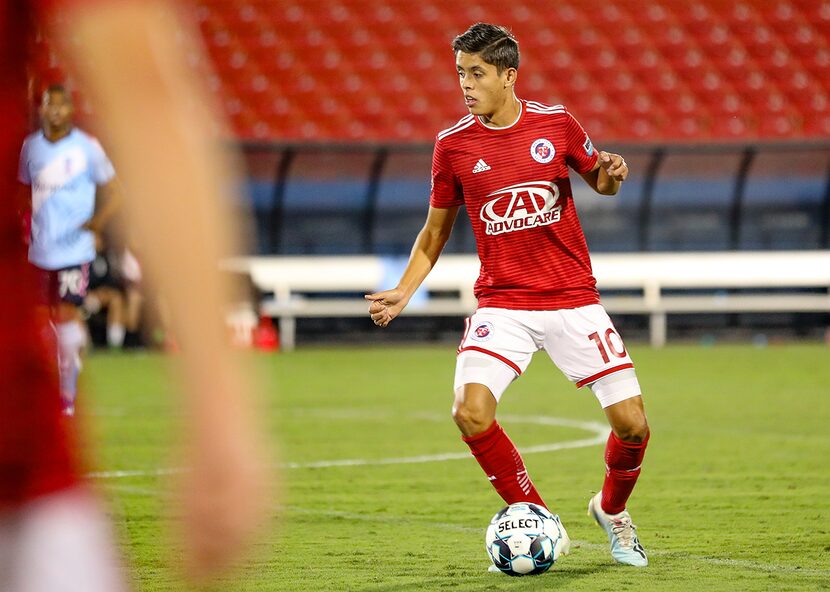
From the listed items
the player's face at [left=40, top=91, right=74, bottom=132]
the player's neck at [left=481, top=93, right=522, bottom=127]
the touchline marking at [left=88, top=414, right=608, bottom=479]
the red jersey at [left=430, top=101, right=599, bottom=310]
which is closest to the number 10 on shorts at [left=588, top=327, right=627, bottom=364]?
the red jersey at [left=430, top=101, right=599, bottom=310]

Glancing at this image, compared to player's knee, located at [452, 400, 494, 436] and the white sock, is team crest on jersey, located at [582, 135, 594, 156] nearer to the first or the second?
player's knee, located at [452, 400, 494, 436]

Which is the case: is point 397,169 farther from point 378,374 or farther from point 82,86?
point 82,86

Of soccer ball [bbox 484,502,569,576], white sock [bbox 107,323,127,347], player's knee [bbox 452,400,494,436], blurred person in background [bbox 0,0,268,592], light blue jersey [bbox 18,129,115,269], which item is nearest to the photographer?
blurred person in background [bbox 0,0,268,592]

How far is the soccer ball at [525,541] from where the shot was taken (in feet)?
16.1

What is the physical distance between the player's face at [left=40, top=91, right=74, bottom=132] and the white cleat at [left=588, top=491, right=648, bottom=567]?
185 inches

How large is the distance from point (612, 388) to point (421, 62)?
1800cm

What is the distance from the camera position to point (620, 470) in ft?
17.0

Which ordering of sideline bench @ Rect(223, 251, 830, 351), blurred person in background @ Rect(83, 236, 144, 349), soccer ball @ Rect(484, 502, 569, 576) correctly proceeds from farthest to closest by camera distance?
sideline bench @ Rect(223, 251, 830, 351) < blurred person in background @ Rect(83, 236, 144, 349) < soccer ball @ Rect(484, 502, 569, 576)

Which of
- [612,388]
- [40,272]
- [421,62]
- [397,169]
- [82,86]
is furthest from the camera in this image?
[421,62]

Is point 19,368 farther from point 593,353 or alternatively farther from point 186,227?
point 593,353

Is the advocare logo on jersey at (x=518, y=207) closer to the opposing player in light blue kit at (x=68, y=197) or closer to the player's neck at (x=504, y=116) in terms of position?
the player's neck at (x=504, y=116)

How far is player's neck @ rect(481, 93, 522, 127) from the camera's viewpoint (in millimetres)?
5355

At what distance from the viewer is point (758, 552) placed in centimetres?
535

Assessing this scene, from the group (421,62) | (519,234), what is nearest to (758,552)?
(519,234)
